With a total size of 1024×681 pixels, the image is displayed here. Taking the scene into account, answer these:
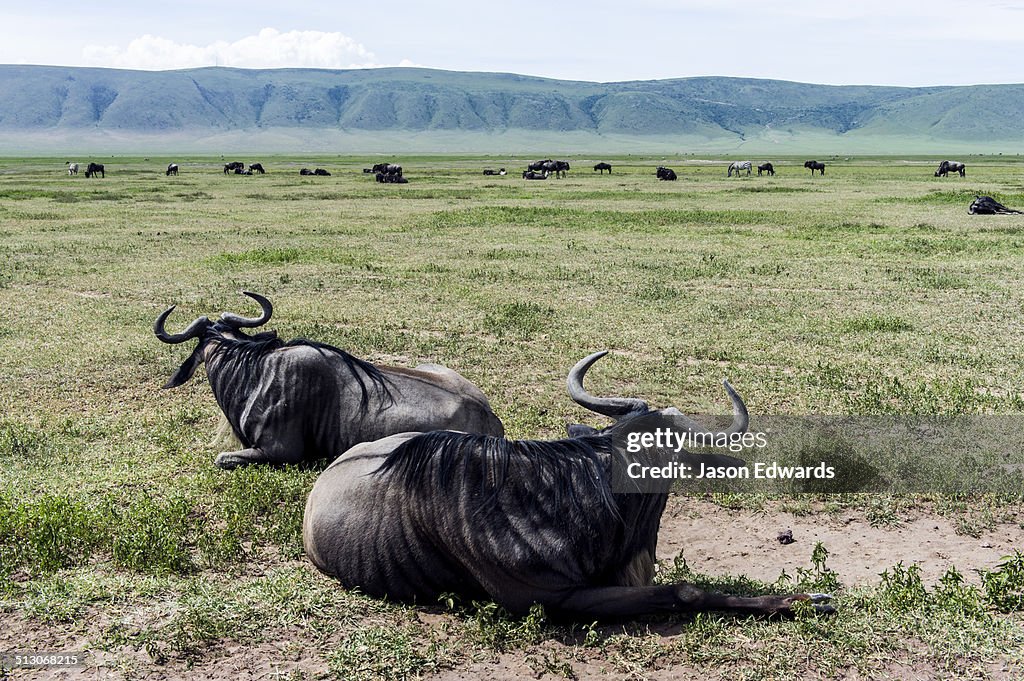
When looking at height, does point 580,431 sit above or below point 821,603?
above

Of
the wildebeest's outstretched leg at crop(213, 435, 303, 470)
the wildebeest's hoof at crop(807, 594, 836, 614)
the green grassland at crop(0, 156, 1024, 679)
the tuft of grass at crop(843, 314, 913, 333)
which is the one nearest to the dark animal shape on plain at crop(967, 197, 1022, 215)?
the green grassland at crop(0, 156, 1024, 679)

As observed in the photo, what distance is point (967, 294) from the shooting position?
599 inches

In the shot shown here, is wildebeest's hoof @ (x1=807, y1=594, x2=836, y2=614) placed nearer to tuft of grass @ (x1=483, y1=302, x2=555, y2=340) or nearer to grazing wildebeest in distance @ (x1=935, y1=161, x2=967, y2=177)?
tuft of grass @ (x1=483, y1=302, x2=555, y2=340)

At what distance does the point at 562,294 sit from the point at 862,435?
7.87m

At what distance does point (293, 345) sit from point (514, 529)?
3.73 meters

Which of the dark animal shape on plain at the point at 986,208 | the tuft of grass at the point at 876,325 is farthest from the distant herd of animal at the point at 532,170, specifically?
the tuft of grass at the point at 876,325

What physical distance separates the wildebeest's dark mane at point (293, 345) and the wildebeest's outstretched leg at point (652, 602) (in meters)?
2.97

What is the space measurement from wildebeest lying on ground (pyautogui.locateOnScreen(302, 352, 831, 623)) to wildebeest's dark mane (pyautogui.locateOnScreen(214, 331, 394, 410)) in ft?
6.57

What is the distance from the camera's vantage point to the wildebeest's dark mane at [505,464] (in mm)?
5113

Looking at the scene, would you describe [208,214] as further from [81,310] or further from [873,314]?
[873,314]

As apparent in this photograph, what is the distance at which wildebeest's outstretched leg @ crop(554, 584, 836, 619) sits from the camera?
4.98m

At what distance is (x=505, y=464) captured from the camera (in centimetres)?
520

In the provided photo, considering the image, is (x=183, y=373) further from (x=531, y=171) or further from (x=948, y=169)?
(x=948, y=169)

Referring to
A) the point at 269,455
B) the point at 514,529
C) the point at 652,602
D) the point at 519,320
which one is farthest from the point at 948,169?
the point at 514,529
